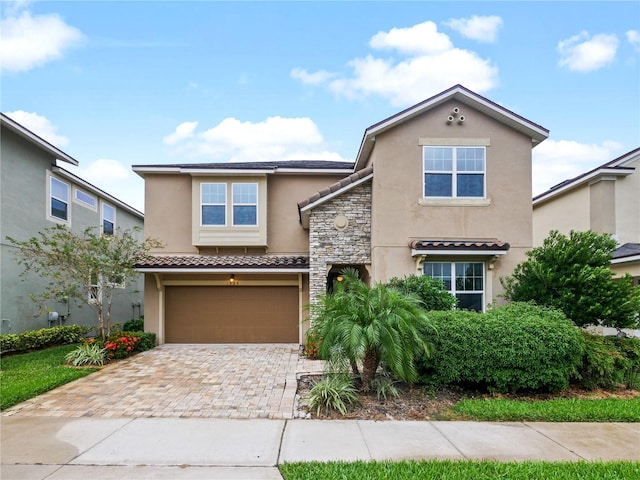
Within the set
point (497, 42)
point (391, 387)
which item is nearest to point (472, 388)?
point (391, 387)

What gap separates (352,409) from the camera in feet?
20.3

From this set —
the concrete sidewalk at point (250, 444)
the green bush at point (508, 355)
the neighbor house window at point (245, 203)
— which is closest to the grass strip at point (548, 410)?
the concrete sidewalk at point (250, 444)

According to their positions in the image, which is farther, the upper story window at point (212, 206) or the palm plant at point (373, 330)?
the upper story window at point (212, 206)

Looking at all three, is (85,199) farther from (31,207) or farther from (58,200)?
(31,207)

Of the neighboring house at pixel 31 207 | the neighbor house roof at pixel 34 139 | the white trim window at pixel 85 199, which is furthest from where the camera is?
the white trim window at pixel 85 199

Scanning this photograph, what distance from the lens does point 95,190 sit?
634 inches

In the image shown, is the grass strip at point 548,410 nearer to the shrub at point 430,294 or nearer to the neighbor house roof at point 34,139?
the shrub at point 430,294

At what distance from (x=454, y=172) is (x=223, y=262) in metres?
8.35

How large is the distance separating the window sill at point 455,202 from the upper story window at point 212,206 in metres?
7.22

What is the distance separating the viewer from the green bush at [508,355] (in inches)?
267

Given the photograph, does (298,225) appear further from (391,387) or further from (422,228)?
(391,387)

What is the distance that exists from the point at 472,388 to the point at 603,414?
2.13m

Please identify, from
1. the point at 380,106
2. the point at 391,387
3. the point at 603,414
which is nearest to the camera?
the point at 603,414

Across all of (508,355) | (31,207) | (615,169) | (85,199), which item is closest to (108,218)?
(85,199)
